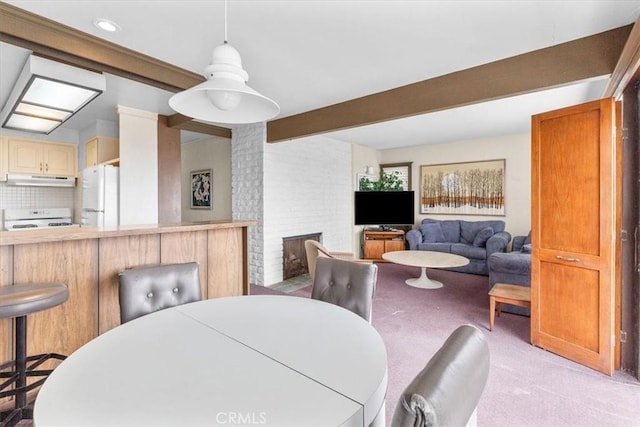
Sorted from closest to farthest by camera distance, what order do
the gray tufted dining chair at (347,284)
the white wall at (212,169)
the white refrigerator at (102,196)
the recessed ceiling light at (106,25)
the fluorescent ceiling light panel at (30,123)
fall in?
the gray tufted dining chair at (347,284)
the recessed ceiling light at (106,25)
the fluorescent ceiling light panel at (30,123)
the white refrigerator at (102,196)
the white wall at (212,169)

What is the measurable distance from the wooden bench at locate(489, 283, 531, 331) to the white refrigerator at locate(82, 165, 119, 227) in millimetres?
4168

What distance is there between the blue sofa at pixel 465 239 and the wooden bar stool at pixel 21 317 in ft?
16.8

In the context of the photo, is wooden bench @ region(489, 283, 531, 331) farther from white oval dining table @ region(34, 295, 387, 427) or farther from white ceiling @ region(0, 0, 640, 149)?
white oval dining table @ region(34, 295, 387, 427)

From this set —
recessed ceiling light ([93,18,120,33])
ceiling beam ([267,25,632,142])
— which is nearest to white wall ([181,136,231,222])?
ceiling beam ([267,25,632,142])

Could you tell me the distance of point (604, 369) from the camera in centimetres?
222

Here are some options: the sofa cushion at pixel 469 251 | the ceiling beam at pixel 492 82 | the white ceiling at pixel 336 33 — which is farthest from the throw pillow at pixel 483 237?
the ceiling beam at pixel 492 82

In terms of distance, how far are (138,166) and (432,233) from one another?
4.93 m

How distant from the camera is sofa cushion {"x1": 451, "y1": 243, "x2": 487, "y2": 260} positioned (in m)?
4.97

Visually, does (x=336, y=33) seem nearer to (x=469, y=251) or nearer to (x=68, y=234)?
(x=68, y=234)

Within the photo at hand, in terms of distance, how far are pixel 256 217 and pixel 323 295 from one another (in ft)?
8.70

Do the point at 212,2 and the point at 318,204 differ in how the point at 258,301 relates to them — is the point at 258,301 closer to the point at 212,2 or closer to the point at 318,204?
Result: the point at 212,2

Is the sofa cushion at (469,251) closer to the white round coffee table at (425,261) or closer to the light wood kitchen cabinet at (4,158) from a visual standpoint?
the white round coffee table at (425,261)

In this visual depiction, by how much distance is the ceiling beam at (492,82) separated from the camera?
216cm

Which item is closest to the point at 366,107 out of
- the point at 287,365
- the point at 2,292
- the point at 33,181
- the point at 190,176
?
the point at 287,365
